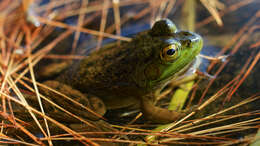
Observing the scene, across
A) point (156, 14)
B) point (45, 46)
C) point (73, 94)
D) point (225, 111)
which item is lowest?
point (225, 111)

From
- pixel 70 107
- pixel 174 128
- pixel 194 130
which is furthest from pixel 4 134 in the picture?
pixel 194 130

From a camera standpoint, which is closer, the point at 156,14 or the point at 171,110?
the point at 171,110

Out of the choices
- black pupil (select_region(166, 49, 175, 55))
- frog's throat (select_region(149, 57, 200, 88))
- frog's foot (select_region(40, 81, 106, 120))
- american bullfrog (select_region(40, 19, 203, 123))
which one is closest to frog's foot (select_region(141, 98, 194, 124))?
american bullfrog (select_region(40, 19, 203, 123))

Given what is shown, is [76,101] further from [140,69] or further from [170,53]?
[170,53]

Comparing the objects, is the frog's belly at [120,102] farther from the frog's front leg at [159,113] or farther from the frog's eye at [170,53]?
the frog's eye at [170,53]

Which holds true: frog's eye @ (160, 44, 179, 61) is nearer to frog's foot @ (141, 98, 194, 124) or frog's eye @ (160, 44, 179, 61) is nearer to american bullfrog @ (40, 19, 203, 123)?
american bullfrog @ (40, 19, 203, 123)

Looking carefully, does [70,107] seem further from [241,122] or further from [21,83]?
[241,122]

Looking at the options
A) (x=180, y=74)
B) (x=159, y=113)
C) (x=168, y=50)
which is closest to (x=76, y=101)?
(x=159, y=113)

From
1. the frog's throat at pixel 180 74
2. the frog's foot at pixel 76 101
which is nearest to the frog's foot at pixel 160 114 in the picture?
the frog's throat at pixel 180 74

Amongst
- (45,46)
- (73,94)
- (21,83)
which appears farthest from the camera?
(45,46)
